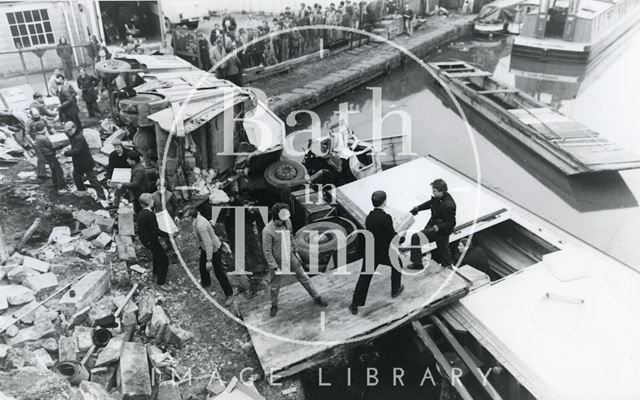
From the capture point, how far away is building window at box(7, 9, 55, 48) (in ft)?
44.7

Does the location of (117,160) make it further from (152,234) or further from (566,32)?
(566,32)

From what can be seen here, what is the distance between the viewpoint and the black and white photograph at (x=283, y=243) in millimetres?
5801

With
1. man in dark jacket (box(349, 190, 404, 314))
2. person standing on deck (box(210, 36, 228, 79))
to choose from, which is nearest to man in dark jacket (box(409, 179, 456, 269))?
man in dark jacket (box(349, 190, 404, 314))

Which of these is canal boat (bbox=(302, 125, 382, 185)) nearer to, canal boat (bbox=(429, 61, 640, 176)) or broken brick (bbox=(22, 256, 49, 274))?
canal boat (bbox=(429, 61, 640, 176))

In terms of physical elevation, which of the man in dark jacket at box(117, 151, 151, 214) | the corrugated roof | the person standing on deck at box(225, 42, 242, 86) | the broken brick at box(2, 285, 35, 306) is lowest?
the broken brick at box(2, 285, 35, 306)

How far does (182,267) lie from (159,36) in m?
12.7

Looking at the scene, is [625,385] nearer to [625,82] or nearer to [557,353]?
[557,353]

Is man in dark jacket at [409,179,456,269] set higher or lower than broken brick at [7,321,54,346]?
higher

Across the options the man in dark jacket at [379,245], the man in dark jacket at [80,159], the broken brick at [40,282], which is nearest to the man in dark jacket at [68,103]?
the man in dark jacket at [80,159]

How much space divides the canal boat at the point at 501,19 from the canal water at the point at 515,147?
1825mm

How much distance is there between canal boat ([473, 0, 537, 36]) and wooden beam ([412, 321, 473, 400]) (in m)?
22.6

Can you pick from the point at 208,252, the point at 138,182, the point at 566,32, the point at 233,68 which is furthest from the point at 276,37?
the point at 208,252

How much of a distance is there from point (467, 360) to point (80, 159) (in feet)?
23.8

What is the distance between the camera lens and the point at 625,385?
5359 mm
